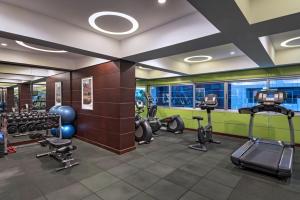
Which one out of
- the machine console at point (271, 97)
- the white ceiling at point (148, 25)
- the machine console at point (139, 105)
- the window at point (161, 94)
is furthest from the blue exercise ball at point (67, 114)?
the machine console at point (271, 97)

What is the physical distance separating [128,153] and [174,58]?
349 cm

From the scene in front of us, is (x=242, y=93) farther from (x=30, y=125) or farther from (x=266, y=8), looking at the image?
(x=30, y=125)

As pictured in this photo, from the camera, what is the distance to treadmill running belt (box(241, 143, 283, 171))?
3254 millimetres

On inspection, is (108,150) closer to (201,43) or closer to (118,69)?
(118,69)

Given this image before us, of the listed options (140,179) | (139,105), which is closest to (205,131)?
(140,179)

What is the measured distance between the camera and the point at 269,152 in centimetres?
392

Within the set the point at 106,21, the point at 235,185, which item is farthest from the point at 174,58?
the point at 235,185

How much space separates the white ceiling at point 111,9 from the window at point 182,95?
202 inches

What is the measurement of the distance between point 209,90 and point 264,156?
3916 mm

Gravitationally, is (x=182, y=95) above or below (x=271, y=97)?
above

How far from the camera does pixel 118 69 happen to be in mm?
4387

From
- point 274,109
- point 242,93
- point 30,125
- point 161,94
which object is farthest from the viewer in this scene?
point 161,94

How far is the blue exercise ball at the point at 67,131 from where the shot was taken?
5.61m

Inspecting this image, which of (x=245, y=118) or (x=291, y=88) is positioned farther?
Result: (x=245, y=118)
